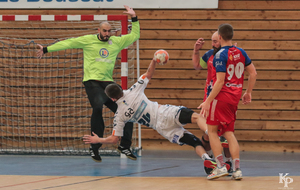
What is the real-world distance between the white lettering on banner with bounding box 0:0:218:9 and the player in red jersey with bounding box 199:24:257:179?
4529 mm

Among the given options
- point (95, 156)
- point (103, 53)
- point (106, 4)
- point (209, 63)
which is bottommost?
point (95, 156)

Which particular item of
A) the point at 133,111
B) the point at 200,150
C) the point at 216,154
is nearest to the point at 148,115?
the point at 133,111

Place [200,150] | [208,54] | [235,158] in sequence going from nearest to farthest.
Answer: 1. [235,158]
2. [200,150]
3. [208,54]

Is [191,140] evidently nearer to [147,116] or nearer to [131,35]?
[147,116]

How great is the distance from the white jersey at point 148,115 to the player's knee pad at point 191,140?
2.9 inches

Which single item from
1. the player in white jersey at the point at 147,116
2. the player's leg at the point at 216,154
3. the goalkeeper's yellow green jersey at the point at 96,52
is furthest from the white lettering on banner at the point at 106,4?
the player's leg at the point at 216,154

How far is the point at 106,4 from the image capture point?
9477 millimetres

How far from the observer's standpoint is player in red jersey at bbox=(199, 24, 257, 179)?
483 cm

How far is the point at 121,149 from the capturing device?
6.91 meters

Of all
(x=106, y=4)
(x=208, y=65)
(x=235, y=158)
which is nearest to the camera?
(x=235, y=158)

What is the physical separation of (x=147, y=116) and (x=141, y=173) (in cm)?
83

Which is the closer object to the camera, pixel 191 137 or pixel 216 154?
pixel 216 154

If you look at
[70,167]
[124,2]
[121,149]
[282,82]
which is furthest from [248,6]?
[70,167]

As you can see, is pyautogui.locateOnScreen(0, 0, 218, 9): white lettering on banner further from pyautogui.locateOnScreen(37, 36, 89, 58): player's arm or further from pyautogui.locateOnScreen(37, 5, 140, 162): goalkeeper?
pyautogui.locateOnScreen(37, 36, 89, 58): player's arm
